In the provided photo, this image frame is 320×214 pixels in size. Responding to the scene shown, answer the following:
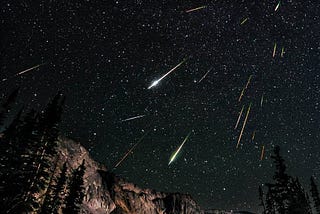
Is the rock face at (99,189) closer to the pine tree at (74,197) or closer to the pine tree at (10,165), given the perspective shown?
the pine tree at (74,197)

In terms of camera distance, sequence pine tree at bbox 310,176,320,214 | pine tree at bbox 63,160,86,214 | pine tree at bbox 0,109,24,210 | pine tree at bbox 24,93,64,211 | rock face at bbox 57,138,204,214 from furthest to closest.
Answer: rock face at bbox 57,138,204,214 → pine tree at bbox 310,176,320,214 → pine tree at bbox 63,160,86,214 → pine tree at bbox 24,93,64,211 → pine tree at bbox 0,109,24,210

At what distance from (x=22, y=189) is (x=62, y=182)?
43.4 ft

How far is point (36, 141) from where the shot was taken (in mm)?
23656

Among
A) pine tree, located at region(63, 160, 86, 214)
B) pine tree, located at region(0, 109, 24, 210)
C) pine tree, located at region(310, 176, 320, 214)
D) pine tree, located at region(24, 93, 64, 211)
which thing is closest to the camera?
pine tree, located at region(0, 109, 24, 210)

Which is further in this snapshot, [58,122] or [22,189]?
[58,122]

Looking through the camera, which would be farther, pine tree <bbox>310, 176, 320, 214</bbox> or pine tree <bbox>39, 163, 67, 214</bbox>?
pine tree <bbox>310, 176, 320, 214</bbox>

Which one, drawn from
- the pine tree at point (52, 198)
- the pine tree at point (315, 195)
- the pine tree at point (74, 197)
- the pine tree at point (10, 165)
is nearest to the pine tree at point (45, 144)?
the pine tree at point (10, 165)

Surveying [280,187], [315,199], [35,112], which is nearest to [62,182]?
[35,112]

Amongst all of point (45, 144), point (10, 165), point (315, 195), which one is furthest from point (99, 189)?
point (10, 165)

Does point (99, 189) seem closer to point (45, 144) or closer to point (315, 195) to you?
point (315, 195)

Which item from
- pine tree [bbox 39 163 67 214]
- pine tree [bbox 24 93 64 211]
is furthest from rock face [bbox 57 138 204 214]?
pine tree [bbox 24 93 64 211]

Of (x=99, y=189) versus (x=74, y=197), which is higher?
(x=99, y=189)

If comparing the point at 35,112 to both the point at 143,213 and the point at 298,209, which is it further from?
the point at 143,213

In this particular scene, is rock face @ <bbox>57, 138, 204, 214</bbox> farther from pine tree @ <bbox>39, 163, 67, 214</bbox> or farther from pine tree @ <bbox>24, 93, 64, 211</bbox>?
pine tree @ <bbox>24, 93, 64, 211</bbox>
